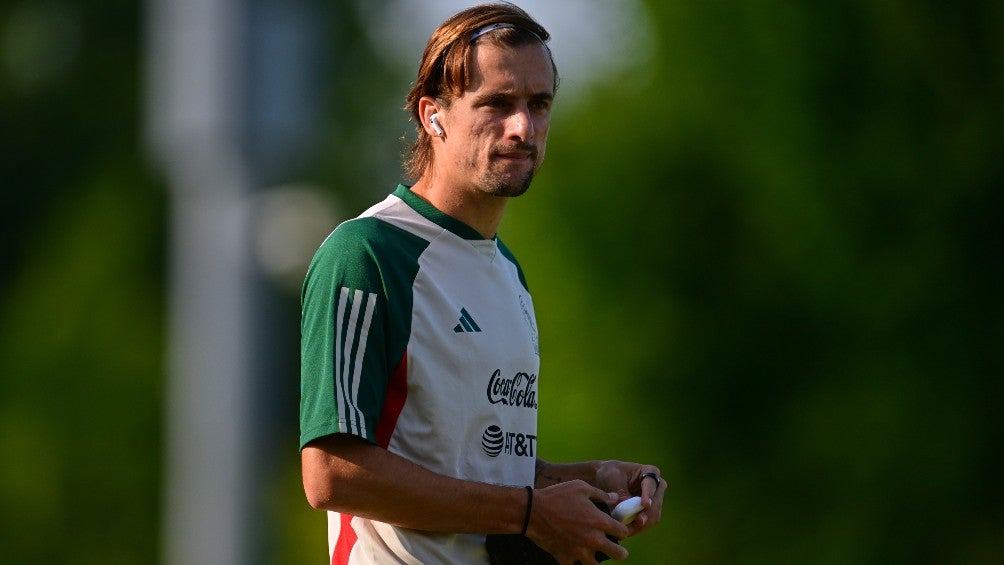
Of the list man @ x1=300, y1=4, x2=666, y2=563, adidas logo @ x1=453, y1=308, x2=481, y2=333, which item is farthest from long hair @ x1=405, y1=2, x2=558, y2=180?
adidas logo @ x1=453, y1=308, x2=481, y2=333

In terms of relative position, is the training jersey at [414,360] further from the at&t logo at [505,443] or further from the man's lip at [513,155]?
the man's lip at [513,155]

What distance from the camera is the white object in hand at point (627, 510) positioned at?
3.62 m

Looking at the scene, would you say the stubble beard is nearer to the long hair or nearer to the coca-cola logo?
the long hair

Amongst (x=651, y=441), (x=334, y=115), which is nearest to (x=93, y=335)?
(x=334, y=115)

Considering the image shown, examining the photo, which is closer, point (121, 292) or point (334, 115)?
point (121, 292)

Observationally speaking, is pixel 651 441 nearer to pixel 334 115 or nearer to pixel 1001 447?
pixel 1001 447

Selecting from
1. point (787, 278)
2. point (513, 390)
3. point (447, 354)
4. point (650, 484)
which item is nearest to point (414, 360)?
point (447, 354)

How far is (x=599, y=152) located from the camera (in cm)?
1208

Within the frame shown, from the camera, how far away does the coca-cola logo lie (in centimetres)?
366

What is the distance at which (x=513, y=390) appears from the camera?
3.75m

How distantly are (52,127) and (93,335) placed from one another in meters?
7.42

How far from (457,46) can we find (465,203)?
37cm

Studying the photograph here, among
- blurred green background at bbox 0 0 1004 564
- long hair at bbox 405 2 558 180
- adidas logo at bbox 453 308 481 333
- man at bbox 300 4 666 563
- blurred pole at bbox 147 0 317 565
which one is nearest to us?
man at bbox 300 4 666 563

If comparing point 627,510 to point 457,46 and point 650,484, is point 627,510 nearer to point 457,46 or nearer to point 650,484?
point 650,484
